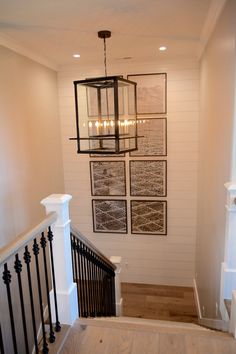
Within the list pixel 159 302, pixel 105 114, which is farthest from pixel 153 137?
pixel 159 302

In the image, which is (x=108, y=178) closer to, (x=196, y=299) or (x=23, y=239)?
(x=196, y=299)

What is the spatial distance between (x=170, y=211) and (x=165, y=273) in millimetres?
1278

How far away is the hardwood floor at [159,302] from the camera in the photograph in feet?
15.4

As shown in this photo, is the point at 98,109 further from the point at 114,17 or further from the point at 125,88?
the point at 114,17

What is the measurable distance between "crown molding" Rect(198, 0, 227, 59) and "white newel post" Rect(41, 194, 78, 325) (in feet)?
7.53

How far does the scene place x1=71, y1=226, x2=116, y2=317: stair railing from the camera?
2537 millimetres

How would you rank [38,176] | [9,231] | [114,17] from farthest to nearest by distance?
[38,176] → [9,231] → [114,17]

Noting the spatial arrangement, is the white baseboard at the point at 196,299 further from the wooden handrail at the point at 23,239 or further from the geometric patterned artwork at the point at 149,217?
the wooden handrail at the point at 23,239

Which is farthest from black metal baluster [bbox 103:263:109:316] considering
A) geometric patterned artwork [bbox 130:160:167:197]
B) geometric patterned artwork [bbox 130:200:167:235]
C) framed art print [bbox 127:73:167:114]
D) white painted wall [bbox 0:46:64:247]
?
framed art print [bbox 127:73:167:114]

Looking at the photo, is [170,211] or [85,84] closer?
[85,84]

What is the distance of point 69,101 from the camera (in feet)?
17.0

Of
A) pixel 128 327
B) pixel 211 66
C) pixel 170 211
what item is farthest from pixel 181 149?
pixel 128 327

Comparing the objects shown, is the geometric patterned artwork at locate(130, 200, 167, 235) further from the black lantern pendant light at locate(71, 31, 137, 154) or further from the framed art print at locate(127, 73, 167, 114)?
the black lantern pendant light at locate(71, 31, 137, 154)

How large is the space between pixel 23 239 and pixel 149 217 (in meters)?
3.96
